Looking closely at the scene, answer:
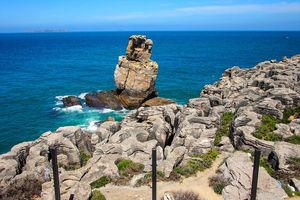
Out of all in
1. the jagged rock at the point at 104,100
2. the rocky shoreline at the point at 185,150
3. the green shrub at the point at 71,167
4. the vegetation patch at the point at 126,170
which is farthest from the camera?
the jagged rock at the point at 104,100

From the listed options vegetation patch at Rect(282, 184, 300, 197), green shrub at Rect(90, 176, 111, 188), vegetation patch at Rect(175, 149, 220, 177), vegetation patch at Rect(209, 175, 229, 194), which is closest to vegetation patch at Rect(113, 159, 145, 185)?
green shrub at Rect(90, 176, 111, 188)

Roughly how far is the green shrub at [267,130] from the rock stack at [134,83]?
32.2m

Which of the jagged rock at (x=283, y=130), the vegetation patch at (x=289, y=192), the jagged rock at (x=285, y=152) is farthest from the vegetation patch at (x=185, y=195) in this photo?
the jagged rock at (x=283, y=130)

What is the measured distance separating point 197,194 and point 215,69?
287ft

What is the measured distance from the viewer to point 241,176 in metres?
15.8

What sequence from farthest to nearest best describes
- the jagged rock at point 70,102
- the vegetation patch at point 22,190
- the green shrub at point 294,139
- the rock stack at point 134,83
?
the jagged rock at point 70,102, the rock stack at point 134,83, the green shrub at point 294,139, the vegetation patch at point 22,190

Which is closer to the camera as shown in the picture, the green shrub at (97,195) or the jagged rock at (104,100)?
the green shrub at (97,195)

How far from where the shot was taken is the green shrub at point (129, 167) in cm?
1817

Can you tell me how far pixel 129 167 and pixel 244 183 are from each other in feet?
22.3

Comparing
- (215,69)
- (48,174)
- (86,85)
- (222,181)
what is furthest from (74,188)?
(215,69)

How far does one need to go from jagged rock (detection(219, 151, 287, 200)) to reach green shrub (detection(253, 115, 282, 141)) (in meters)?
3.96

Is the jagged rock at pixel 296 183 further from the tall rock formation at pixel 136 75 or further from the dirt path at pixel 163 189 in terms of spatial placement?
the tall rock formation at pixel 136 75

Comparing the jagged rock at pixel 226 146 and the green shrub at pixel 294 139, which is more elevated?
the green shrub at pixel 294 139

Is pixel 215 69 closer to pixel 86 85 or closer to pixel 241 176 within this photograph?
pixel 86 85
